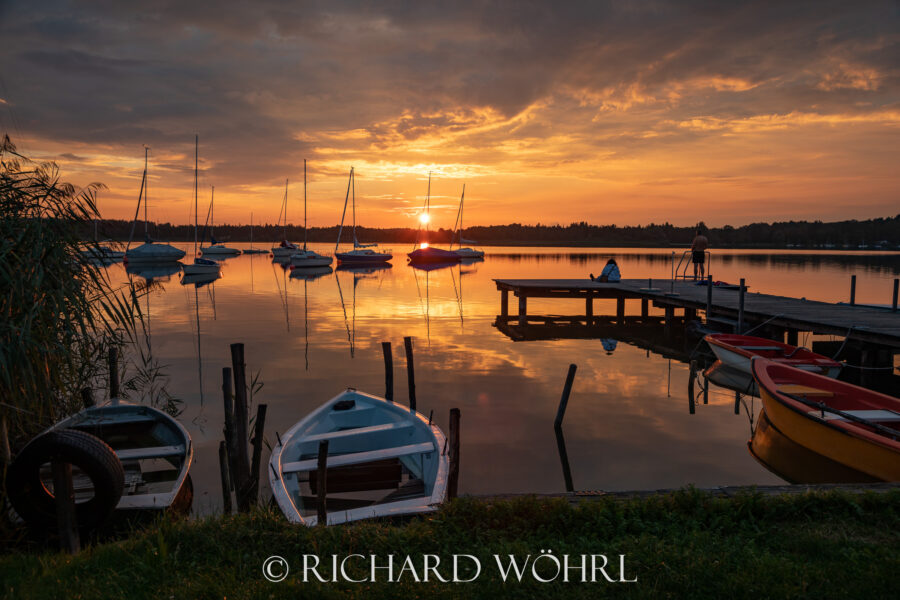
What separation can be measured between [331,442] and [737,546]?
6.66 metres

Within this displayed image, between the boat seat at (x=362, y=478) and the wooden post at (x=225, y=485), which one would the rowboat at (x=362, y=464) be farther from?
the wooden post at (x=225, y=485)

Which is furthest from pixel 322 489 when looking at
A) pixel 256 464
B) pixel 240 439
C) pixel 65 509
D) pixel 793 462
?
pixel 793 462

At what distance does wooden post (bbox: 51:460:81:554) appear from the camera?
6105mm

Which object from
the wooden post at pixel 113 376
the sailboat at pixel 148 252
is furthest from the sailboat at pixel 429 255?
the wooden post at pixel 113 376

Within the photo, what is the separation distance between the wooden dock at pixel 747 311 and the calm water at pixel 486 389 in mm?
2672

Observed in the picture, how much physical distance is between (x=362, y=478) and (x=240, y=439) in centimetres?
205

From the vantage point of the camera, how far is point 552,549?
17.1ft

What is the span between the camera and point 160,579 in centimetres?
489

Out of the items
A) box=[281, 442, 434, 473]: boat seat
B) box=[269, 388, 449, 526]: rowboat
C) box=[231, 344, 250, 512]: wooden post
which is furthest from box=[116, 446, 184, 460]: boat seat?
box=[281, 442, 434, 473]: boat seat

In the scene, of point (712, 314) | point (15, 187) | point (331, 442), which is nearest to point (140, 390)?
point (331, 442)

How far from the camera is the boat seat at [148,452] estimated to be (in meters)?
8.53

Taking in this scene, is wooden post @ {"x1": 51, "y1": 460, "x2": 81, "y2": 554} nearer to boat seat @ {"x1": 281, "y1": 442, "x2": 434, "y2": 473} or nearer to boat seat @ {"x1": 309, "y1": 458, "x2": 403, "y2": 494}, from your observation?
boat seat @ {"x1": 281, "y1": 442, "x2": 434, "y2": 473}

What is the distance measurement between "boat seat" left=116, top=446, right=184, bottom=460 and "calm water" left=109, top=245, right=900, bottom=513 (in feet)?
2.76

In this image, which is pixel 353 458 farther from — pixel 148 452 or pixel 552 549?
pixel 552 549
